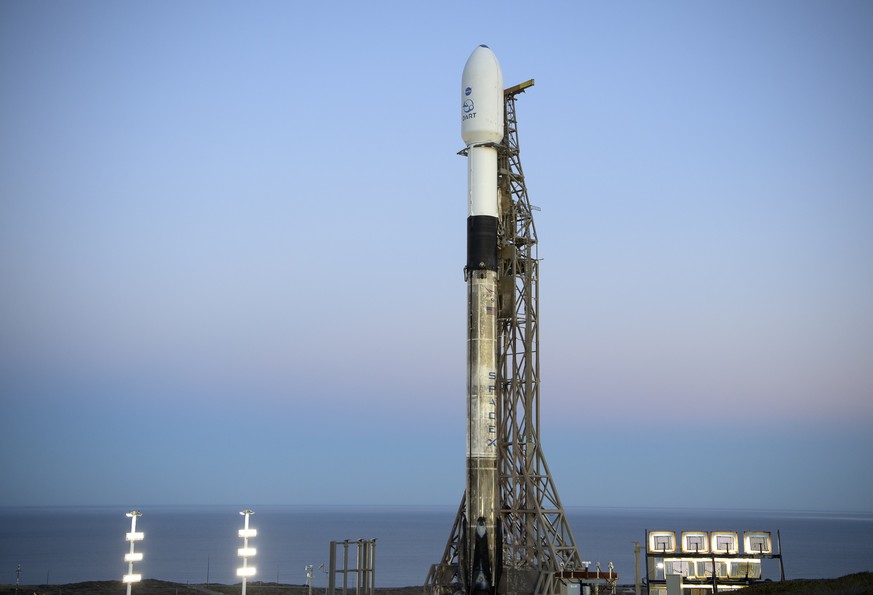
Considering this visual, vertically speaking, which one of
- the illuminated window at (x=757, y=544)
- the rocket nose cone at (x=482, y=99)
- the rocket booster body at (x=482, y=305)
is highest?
the rocket nose cone at (x=482, y=99)

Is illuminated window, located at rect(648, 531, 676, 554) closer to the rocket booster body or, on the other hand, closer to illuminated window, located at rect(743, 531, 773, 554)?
illuminated window, located at rect(743, 531, 773, 554)

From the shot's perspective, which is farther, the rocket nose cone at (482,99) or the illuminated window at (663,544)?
the illuminated window at (663,544)

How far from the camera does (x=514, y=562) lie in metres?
39.8

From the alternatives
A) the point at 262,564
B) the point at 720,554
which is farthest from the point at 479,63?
the point at 262,564

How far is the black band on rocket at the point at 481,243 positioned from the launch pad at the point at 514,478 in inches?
27.4

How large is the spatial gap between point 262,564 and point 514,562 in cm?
8375

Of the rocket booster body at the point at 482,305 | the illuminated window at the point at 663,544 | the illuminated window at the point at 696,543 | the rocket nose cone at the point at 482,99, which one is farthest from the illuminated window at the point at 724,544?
the rocket nose cone at the point at 482,99

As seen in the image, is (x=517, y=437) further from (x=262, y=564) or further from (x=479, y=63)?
(x=262, y=564)

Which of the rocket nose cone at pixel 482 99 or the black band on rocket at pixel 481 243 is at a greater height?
the rocket nose cone at pixel 482 99

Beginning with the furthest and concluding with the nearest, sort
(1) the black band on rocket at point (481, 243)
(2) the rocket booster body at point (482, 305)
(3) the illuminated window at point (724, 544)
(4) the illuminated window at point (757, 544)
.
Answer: (3) the illuminated window at point (724, 544) < (4) the illuminated window at point (757, 544) < (1) the black band on rocket at point (481, 243) < (2) the rocket booster body at point (482, 305)

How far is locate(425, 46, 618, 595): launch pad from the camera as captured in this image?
125 feet

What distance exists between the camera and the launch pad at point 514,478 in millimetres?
38031

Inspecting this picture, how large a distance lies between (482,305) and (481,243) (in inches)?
112

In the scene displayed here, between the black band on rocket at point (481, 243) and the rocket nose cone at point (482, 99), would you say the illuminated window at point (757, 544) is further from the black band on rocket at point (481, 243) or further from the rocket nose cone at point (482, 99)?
the rocket nose cone at point (482, 99)
